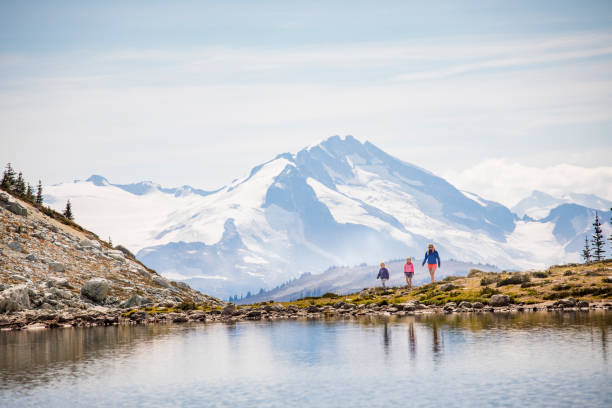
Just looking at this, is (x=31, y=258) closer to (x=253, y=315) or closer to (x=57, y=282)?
(x=57, y=282)

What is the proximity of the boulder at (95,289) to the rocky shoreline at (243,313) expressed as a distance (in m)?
2.80

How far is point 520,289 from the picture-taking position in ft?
258

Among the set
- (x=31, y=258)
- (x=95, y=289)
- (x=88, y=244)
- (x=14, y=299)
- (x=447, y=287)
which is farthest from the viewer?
(x=88, y=244)

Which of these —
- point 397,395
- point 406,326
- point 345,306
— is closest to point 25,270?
point 345,306

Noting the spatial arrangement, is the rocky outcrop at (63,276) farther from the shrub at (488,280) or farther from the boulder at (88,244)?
the shrub at (488,280)

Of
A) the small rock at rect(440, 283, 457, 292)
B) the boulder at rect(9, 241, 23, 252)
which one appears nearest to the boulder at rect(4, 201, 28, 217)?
the boulder at rect(9, 241, 23, 252)

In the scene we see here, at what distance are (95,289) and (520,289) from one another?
50227 mm

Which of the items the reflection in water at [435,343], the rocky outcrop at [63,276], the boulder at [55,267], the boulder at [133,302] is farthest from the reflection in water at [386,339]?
the boulder at [55,267]

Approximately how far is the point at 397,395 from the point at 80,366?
23.3 m

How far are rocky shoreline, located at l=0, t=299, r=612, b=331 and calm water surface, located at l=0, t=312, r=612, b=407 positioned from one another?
19.0 feet

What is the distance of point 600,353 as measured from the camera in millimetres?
40844

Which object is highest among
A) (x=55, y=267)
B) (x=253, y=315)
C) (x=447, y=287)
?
(x=55, y=267)

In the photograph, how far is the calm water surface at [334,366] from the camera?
34188 mm

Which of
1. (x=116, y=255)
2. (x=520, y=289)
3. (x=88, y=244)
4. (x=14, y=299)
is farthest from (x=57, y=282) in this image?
(x=520, y=289)
